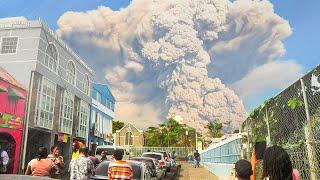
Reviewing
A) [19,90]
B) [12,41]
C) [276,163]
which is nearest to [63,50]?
[12,41]

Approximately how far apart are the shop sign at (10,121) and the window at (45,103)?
2.62 metres

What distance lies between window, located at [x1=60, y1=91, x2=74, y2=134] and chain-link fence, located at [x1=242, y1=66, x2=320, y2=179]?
30.1 m

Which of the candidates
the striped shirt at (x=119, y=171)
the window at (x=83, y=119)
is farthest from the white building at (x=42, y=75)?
the striped shirt at (x=119, y=171)

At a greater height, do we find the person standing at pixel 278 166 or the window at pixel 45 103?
the window at pixel 45 103

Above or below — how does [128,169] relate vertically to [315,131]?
below

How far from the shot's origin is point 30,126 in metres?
29.0

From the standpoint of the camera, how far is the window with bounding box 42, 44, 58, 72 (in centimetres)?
3203

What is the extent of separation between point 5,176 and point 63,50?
33.5 meters

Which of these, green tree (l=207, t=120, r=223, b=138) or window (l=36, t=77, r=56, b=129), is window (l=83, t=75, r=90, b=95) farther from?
green tree (l=207, t=120, r=223, b=138)

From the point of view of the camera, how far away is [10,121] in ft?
86.2

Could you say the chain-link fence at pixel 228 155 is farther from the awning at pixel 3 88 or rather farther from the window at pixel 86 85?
the window at pixel 86 85

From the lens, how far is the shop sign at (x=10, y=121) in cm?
2523

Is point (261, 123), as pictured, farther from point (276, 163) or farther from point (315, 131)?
point (276, 163)

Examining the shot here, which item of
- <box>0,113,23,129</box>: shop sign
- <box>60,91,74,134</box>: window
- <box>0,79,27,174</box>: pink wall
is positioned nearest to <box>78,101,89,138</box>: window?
<box>60,91,74,134</box>: window
